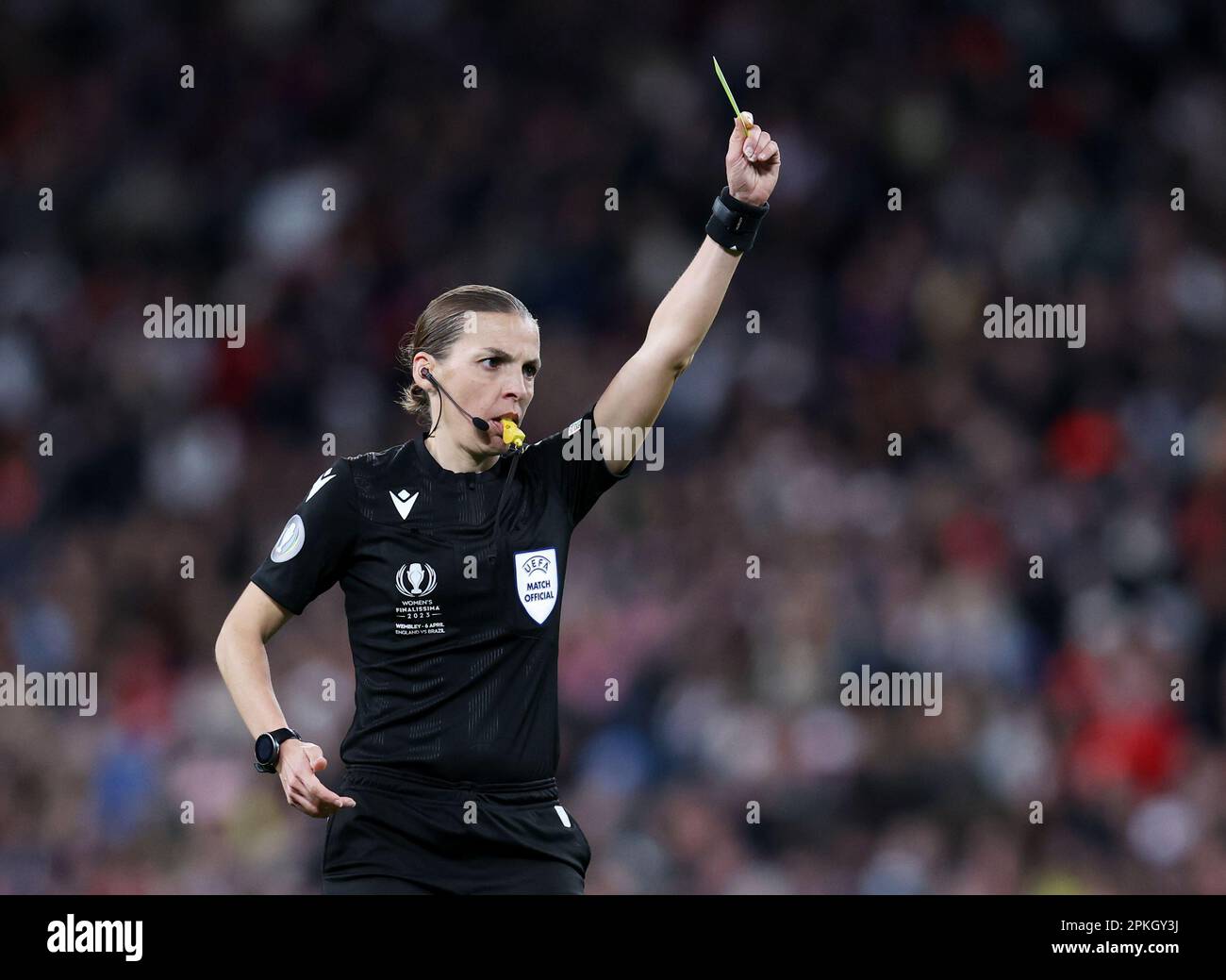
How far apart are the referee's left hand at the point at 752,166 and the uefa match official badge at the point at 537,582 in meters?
0.83

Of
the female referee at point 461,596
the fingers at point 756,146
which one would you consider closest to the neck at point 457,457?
the female referee at point 461,596

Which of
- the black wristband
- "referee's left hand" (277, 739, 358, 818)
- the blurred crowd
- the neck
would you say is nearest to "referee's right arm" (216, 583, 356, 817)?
"referee's left hand" (277, 739, 358, 818)

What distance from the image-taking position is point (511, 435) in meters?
3.26

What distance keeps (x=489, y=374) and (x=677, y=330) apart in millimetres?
393

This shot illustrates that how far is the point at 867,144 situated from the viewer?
8.43 m

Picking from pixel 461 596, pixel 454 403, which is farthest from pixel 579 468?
pixel 461 596

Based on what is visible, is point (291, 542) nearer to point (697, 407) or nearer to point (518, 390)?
point (518, 390)

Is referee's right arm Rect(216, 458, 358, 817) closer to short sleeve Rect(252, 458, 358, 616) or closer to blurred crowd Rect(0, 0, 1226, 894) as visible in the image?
short sleeve Rect(252, 458, 358, 616)

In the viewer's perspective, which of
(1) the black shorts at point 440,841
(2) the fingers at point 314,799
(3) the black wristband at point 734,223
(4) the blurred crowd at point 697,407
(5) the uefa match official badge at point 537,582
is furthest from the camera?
(4) the blurred crowd at point 697,407

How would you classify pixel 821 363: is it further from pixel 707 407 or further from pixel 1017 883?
pixel 1017 883

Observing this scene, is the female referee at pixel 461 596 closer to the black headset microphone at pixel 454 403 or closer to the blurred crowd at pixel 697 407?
the black headset microphone at pixel 454 403

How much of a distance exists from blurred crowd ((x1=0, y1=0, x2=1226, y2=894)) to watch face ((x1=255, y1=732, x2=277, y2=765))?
324 centimetres

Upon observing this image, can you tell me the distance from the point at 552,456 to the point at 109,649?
3.95m

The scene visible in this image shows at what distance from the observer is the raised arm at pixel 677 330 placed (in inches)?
128
